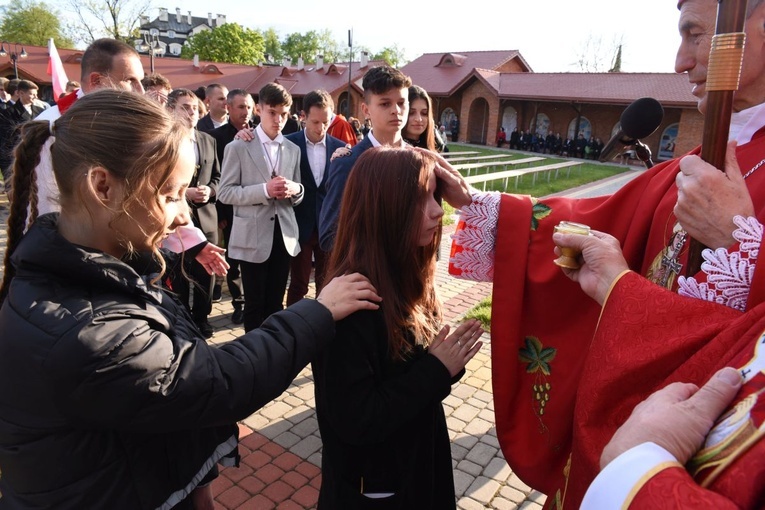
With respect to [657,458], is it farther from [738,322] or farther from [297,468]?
[297,468]

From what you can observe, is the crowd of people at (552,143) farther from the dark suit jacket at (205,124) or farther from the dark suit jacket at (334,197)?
the dark suit jacket at (334,197)

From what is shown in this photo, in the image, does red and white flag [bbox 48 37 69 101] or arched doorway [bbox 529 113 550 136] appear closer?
red and white flag [bbox 48 37 69 101]

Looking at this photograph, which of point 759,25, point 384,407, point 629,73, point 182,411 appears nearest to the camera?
point 182,411

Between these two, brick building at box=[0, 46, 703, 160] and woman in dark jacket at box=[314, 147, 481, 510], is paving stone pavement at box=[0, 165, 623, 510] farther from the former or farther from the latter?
brick building at box=[0, 46, 703, 160]

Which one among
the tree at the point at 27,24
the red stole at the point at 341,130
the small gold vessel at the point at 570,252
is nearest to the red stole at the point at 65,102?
the small gold vessel at the point at 570,252

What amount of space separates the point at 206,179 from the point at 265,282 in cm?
129

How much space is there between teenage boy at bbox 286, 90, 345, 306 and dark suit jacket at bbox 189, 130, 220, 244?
31.0 inches

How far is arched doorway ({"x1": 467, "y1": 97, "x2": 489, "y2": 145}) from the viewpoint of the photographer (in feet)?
97.7

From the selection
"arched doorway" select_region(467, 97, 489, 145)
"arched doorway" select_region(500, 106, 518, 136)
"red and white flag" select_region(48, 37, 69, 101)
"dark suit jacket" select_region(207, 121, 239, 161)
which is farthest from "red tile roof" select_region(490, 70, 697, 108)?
"red and white flag" select_region(48, 37, 69, 101)

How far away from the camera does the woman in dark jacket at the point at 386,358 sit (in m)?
1.50

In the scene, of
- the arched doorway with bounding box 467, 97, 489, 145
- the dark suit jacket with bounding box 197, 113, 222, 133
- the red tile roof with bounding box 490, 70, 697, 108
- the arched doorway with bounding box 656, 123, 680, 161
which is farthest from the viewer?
the arched doorway with bounding box 467, 97, 489, 145

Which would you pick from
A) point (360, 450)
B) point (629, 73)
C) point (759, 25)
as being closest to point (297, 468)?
point (360, 450)

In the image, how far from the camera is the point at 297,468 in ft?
9.21

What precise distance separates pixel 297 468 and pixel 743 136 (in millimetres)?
2610
